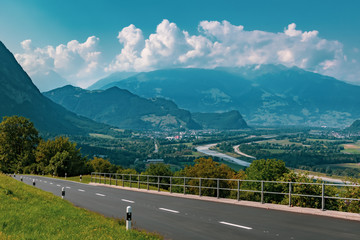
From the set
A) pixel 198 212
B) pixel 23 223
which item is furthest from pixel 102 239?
pixel 198 212

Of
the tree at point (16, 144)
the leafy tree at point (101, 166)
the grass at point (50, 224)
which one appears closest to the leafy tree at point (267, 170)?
the grass at point (50, 224)

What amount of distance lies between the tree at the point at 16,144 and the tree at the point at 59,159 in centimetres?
729

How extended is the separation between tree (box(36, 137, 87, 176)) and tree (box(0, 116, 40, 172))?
7.29 meters

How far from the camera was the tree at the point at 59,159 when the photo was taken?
6750 cm

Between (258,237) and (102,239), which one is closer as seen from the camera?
(102,239)

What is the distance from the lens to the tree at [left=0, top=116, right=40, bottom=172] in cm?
8256

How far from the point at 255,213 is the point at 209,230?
4.39m

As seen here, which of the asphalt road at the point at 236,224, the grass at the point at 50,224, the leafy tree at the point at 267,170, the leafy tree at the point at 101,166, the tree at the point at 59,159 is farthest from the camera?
the leafy tree at the point at 101,166

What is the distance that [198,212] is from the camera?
1572 centimetres

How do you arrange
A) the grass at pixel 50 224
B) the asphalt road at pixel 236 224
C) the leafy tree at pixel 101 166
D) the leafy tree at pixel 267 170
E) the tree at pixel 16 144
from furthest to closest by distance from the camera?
1. the leafy tree at pixel 101 166
2. the tree at pixel 16 144
3. the leafy tree at pixel 267 170
4. the asphalt road at pixel 236 224
5. the grass at pixel 50 224

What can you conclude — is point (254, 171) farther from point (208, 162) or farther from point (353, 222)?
point (353, 222)

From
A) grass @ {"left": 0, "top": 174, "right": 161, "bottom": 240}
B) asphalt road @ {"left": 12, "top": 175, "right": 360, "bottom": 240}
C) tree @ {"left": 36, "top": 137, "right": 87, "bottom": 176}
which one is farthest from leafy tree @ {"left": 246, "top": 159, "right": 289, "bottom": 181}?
tree @ {"left": 36, "top": 137, "right": 87, "bottom": 176}

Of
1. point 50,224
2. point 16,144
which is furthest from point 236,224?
point 16,144

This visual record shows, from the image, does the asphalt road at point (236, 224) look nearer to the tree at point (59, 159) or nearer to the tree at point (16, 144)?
the tree at point (59, 159)
